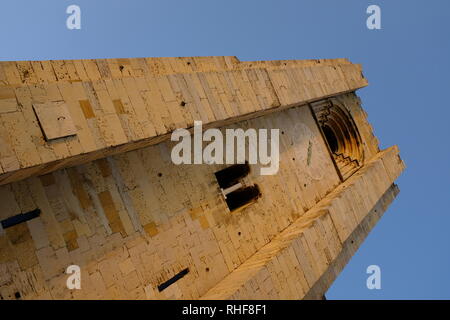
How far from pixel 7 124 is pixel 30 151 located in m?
0.42

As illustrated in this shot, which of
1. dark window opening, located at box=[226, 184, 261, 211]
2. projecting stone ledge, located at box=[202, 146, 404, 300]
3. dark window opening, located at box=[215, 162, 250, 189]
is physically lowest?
projecting stone ledge, located at box=[202, 146, 404, 300]

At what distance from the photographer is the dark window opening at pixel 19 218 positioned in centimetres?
573

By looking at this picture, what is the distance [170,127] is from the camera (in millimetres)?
7242

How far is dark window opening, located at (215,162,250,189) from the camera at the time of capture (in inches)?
382

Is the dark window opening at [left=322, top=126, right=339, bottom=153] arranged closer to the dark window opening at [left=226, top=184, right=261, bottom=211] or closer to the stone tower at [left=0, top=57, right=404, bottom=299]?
the stone tower at [left=0, top=57, right=404, bottom=299]

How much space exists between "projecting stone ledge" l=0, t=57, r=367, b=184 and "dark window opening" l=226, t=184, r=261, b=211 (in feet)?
6.06

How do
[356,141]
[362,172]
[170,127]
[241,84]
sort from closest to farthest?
[170,127], [241,84], [362,172], [356,141]

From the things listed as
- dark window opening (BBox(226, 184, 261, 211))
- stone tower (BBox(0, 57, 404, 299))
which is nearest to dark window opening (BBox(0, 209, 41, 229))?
stone tower (BBox(0, 57, 404, 299))

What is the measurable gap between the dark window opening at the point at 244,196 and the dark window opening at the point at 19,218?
15.7ft
